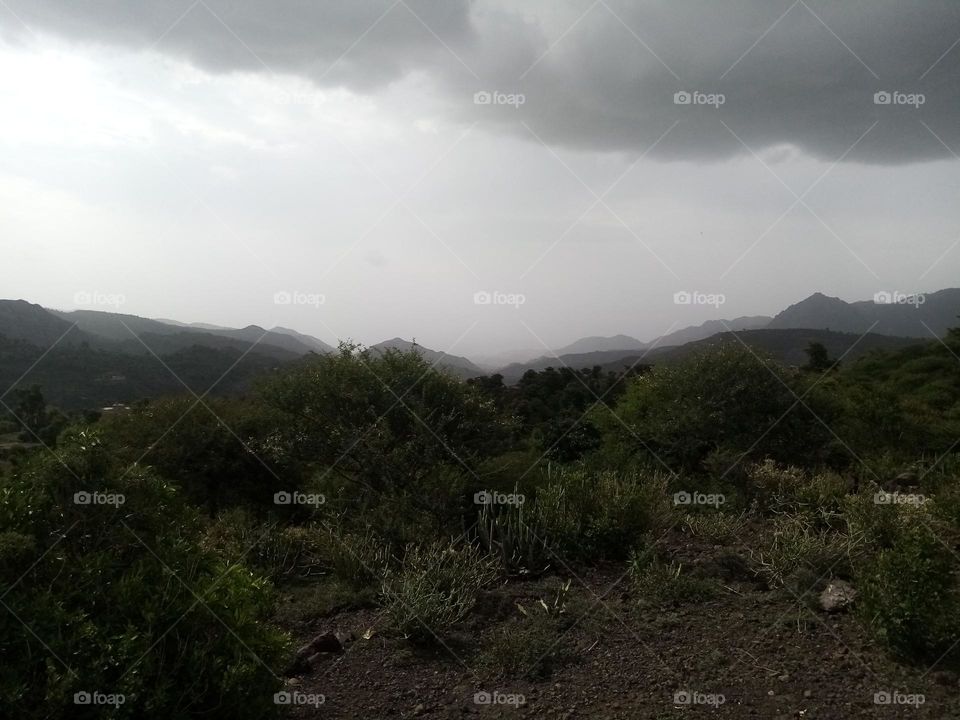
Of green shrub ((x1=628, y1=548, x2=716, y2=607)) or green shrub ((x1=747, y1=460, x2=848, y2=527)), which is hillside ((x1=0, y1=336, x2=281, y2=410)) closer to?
green shrub ((x1=747, y1=460, x2=848, y2=527))

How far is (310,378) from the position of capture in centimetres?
1012

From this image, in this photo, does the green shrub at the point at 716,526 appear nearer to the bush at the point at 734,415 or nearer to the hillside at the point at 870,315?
the bush at the point at 734,415

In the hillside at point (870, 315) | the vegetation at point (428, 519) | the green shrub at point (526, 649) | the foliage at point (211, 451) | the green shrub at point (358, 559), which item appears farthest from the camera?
the hillside at point (870, 315)

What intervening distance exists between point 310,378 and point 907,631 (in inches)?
305

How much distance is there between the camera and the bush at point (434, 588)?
210 inches

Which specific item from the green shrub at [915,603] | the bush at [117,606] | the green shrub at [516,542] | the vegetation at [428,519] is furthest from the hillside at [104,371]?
the green shrub at [915,603]

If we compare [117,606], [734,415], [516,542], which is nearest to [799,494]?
[516,542]

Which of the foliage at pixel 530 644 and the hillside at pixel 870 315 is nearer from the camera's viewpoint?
the foliage at pixel 530 644

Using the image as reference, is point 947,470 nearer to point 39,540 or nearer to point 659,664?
point 659,664

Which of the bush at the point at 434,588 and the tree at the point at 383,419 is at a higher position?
the tree at the point at 383,419

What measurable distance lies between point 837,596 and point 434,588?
128 inches

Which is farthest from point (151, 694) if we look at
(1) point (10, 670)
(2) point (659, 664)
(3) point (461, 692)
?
(2) point (659, 664)

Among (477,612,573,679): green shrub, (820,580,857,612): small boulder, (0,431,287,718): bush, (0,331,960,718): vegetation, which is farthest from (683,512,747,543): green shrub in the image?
(0,431,287,718): bush

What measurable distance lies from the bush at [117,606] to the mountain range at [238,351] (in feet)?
22.0
